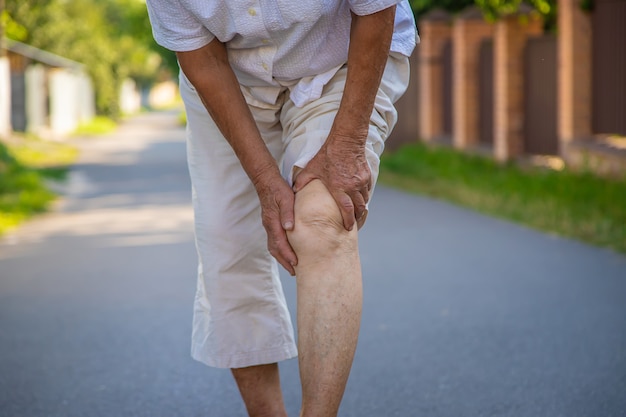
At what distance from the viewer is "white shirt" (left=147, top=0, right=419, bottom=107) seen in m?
2.67

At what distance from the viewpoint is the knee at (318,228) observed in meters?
2.59

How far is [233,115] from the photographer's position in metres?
2.79

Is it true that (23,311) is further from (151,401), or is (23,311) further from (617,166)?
(617,166)

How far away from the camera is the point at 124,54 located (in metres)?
73.6

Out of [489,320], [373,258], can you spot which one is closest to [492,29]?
[373,258]

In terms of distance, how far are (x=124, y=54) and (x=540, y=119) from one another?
62400mm

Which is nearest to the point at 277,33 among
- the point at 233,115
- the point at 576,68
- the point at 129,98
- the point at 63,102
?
the point at 233,115

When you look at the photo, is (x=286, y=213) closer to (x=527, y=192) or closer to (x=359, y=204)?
(x=359, y=204)

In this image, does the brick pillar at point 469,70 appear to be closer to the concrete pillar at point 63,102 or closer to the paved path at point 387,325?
the paved path at point 387,325

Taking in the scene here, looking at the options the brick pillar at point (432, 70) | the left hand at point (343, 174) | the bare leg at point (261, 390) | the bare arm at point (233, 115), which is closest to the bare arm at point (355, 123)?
the left hand at point (343, 174)

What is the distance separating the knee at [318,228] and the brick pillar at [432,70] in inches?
622

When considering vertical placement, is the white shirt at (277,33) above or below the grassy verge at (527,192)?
above

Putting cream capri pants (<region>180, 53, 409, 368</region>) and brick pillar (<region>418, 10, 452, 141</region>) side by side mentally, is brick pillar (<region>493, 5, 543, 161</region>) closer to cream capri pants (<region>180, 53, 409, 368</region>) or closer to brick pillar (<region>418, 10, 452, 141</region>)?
brick pillar (<region>418, 10, 452, 141</region>)

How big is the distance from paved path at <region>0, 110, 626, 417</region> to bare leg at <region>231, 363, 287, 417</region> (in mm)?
499
